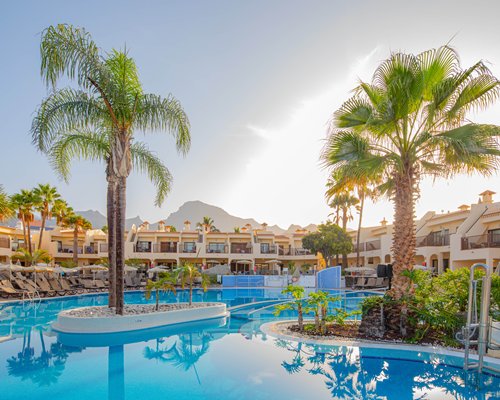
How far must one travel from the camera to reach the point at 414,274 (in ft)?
31.0

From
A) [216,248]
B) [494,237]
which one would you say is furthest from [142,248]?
[494,237]

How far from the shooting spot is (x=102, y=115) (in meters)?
12.1

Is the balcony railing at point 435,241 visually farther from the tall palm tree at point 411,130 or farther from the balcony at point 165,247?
the balcony at point 165,247

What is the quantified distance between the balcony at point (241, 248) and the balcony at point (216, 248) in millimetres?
940

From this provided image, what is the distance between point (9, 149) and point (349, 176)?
466 inches

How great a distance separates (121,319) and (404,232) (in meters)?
8.34

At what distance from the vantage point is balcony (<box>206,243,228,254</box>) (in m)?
41.7

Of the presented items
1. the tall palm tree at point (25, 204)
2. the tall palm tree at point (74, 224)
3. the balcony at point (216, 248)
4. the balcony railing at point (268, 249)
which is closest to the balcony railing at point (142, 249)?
the tall palm tree at point (74, 224)

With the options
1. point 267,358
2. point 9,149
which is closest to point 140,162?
point 9,149

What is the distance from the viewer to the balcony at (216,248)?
41.7 meters

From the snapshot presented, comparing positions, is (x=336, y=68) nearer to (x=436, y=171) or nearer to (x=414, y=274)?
(x=436, y=171)

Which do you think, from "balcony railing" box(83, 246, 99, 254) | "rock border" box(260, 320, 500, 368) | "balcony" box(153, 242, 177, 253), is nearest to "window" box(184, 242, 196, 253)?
"balcony" box(153, 242, 177, 253)

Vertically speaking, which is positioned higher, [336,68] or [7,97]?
[336,68]

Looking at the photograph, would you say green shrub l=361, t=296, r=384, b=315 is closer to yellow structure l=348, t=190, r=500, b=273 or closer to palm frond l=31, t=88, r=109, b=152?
palm frond l=31, t=88, r=109, b=152
